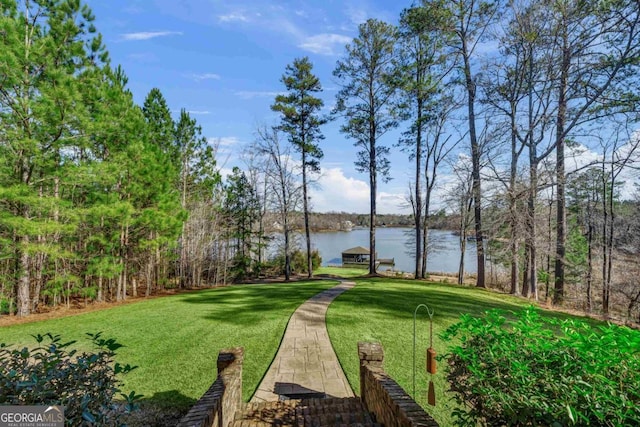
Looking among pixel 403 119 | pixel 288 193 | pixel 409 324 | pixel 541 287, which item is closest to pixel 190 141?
pixel 288 193

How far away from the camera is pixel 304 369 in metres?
4.58

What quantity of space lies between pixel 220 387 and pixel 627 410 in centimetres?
315

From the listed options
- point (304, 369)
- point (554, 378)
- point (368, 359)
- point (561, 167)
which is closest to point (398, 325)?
point (304, 369)

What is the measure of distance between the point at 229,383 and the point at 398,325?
4378mm

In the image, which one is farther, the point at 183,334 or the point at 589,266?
the point at 589,266

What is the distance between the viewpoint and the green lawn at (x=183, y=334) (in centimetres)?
434

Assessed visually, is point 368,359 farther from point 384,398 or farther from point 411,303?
point 411,303

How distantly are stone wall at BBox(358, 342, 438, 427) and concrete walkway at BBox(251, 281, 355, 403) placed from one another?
2.12ft

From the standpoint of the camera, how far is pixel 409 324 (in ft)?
21.2

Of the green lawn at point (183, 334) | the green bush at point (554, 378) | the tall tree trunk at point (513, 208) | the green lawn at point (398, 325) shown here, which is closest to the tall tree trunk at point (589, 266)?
the tall tree trunk at point (513, 208)

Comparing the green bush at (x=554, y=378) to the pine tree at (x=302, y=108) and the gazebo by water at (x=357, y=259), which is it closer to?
the pine tree at (x=302, y=108)

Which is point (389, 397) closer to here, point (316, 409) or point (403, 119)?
point (316, 409)

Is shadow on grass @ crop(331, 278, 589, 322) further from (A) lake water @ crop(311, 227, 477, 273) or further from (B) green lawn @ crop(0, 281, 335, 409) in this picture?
(A) lake water @ crop(311, 227, 477, 273)

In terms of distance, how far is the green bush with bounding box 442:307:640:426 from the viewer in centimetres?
167
